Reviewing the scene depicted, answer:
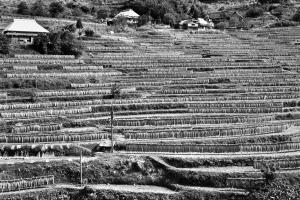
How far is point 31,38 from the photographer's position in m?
85.9

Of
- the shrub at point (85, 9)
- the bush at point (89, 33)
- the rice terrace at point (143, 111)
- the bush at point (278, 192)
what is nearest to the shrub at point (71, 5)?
the shrub at point (85, 9)

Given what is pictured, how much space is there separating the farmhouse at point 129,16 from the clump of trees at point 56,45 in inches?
1382

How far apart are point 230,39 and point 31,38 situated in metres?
43.4

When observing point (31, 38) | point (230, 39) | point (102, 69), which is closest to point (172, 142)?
point (102, 69)

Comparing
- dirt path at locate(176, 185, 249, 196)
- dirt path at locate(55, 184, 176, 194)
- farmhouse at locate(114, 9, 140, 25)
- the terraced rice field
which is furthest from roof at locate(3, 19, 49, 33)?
dirt path at locate(176, 185, 249, 196)

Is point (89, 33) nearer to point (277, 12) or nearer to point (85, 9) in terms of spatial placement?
point (85, 9)

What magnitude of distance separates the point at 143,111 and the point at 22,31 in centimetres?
3474

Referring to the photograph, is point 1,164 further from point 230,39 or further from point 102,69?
point 230,39

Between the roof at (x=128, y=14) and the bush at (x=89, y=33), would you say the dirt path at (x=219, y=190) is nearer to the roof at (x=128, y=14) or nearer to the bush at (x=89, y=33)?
the bush at (x=89, y=33)

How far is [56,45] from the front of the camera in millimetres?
80938

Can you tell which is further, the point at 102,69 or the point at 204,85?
the point at 102,69

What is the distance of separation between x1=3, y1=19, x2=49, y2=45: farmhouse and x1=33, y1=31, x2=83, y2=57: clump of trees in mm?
3109

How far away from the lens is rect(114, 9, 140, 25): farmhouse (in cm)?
11732

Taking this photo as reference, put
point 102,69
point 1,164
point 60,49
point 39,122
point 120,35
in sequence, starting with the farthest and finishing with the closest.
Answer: point 120,35 → point 60,49 → point 102,69 → point 39,122 → point 1,164
